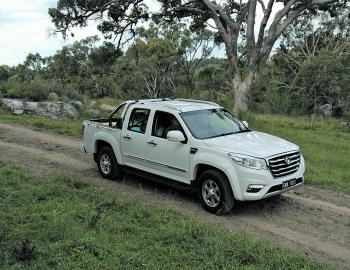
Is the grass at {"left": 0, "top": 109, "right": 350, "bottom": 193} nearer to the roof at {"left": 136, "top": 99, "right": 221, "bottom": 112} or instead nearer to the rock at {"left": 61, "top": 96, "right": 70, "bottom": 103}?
the roof at {"left": 136, "top": 99, "right": 221, "bottom": 112}

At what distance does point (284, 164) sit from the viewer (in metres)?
7.48

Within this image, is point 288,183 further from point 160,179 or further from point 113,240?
point 113,240

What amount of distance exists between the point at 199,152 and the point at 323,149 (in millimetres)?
8847

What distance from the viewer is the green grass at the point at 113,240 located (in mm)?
5406

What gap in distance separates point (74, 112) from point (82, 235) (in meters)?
16.7

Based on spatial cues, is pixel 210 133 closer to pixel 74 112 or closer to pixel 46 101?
pixel 74 112

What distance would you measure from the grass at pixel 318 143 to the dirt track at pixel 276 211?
3.63 feet

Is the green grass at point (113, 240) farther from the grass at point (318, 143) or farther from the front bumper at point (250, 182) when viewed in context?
the grass at point (318, 143)

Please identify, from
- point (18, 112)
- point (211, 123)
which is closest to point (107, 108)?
point (18, 112)

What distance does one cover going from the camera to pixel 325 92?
38.2m

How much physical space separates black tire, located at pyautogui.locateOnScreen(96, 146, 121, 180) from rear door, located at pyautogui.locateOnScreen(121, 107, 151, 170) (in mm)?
368

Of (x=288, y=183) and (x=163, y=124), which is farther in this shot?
(x=163, y=124)

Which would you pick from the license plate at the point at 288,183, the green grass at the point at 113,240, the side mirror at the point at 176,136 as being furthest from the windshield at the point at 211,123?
the green grass at the point at 113,240

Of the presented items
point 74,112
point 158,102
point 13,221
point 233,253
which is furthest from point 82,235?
point 74,112
